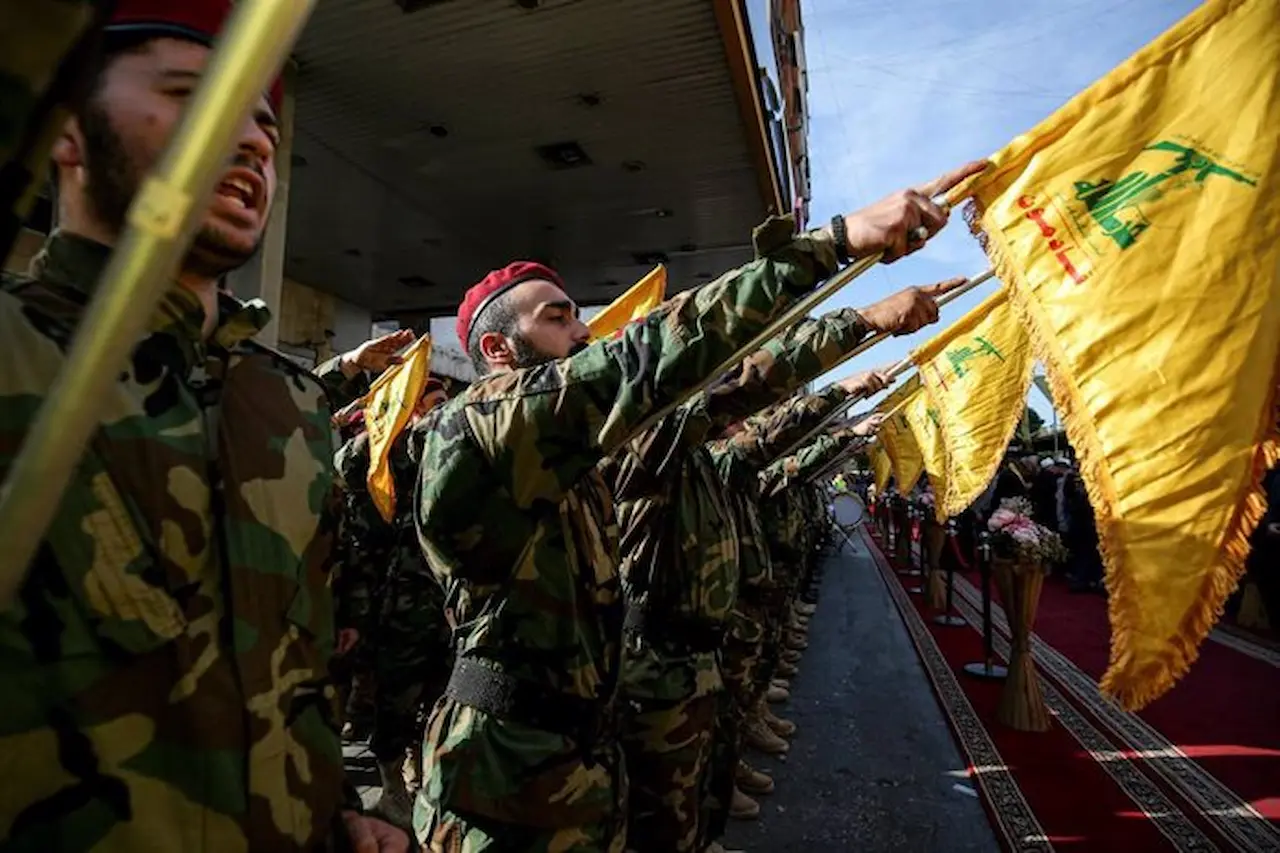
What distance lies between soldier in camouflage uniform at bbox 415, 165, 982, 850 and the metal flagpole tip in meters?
5.10

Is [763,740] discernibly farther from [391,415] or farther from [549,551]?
[549,551]

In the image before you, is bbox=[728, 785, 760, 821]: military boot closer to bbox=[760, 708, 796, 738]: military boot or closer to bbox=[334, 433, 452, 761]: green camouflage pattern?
bbox=[760, 708, 796, 738]: military boot

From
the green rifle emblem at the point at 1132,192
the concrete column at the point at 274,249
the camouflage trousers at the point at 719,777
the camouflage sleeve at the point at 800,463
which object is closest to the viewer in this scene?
the green rifle emblem at the point at 1132,192

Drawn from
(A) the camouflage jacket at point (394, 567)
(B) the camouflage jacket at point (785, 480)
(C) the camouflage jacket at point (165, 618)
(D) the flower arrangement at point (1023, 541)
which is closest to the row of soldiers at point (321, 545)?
(C) the camouflage jacket at point (165, 618)

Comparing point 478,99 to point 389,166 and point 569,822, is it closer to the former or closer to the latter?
point 389,166

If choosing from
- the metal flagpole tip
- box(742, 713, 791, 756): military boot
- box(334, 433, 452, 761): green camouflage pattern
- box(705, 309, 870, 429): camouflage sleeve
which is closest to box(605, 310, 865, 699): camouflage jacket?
box(705, 309, 870, 429): camouflage sleeve

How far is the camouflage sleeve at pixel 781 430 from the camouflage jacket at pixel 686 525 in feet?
3.12

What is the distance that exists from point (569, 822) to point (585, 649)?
36cm

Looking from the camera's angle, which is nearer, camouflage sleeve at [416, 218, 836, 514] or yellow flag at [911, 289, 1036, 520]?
camouflage sleeve at [416, 218, 836, 514]

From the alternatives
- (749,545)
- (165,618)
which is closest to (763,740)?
(749,545)

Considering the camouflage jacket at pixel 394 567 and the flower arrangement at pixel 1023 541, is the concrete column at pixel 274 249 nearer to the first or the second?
the camouflage jacket at pixel 394 567

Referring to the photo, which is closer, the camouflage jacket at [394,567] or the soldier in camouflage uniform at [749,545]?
the soldier in camouflage uniform at [749,545]

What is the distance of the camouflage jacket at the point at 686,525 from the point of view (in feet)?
8.12

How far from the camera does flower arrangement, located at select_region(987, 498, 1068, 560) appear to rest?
520 cm
